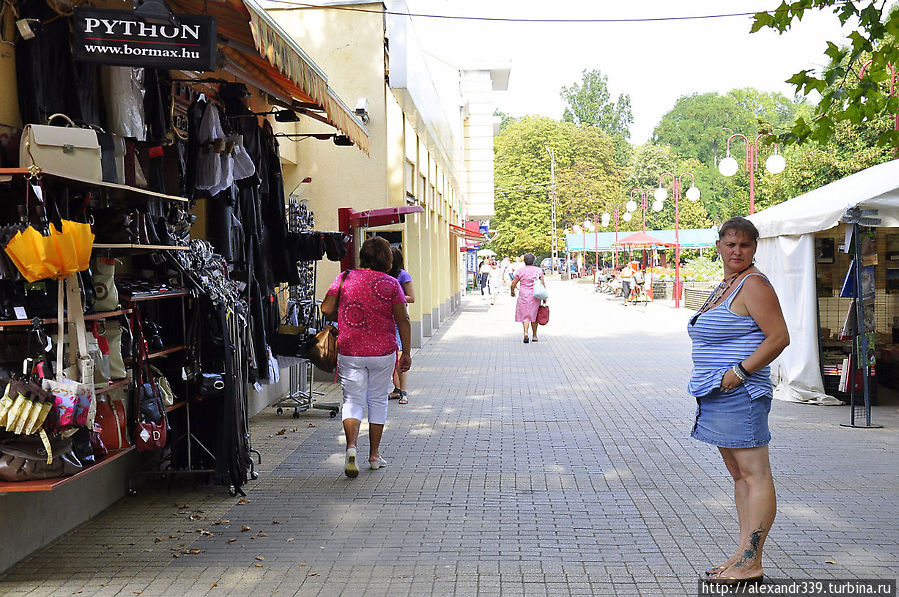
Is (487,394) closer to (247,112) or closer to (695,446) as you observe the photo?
(695,446)

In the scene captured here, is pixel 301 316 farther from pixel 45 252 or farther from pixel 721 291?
pixel 721 291

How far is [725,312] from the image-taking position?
454 cm

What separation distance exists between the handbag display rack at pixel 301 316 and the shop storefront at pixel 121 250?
1.30 meters

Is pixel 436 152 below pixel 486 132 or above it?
below

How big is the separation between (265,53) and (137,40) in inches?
37.8

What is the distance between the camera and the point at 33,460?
4629 millimetres

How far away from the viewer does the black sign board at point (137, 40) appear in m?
5.03

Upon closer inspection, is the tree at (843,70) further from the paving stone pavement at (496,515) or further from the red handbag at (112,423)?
the red handbag at (112,423)

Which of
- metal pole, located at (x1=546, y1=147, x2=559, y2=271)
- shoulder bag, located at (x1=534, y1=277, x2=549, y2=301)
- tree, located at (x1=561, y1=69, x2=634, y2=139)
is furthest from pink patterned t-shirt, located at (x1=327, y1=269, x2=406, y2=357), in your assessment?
tree, located at (x1=561, y1=69, x2=634, y2=139)

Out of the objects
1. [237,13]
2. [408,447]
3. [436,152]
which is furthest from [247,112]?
[436,152]

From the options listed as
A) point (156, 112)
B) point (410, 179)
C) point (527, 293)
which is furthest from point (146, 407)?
point (527, 293)

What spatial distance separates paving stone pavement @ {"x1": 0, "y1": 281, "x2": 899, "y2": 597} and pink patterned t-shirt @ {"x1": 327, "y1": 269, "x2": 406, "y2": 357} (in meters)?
1.04

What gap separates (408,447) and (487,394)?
3518 mm

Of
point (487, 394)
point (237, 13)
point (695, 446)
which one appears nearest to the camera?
point (237, 13)
